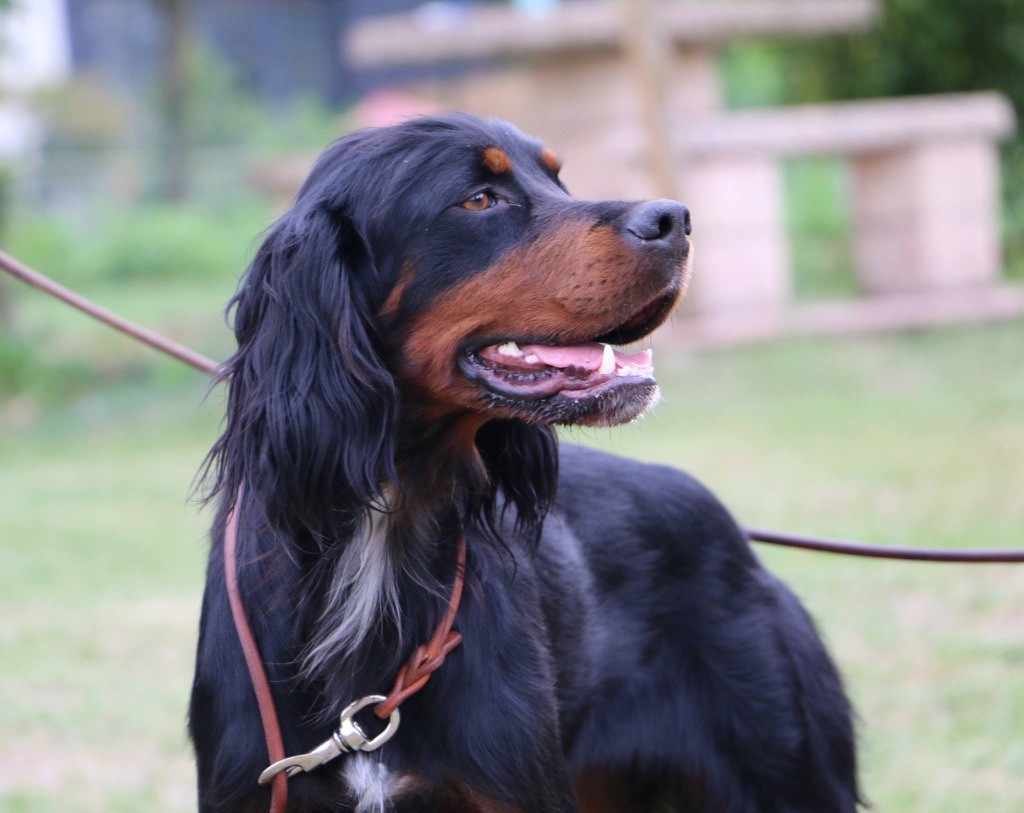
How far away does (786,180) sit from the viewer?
18219 mm

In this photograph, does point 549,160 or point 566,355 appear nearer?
point 566,355

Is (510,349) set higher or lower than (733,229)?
higher

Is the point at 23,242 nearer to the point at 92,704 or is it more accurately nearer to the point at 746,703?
the point at 92,704

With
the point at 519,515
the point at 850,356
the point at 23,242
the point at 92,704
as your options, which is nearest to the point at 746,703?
the point at 519,515

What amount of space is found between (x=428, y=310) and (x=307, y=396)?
12.2 inches

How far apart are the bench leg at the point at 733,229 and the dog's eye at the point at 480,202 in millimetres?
8781

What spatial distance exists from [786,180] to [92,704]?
1438 centimetres

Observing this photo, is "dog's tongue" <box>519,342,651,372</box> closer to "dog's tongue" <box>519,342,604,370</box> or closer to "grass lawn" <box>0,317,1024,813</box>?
"dog's tongue" <box>519,342,604,370</box>

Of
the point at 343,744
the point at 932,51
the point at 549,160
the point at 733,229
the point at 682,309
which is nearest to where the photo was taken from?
the point at 343,744

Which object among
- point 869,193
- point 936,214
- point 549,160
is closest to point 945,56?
point 869,193

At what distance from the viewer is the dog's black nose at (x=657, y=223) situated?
277 centimetres

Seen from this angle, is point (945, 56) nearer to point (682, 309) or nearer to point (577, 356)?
point (682, 309)

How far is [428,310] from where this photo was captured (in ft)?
9.34

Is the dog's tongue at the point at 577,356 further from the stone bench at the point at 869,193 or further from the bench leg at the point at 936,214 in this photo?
the bench leg at the point at 936,214
